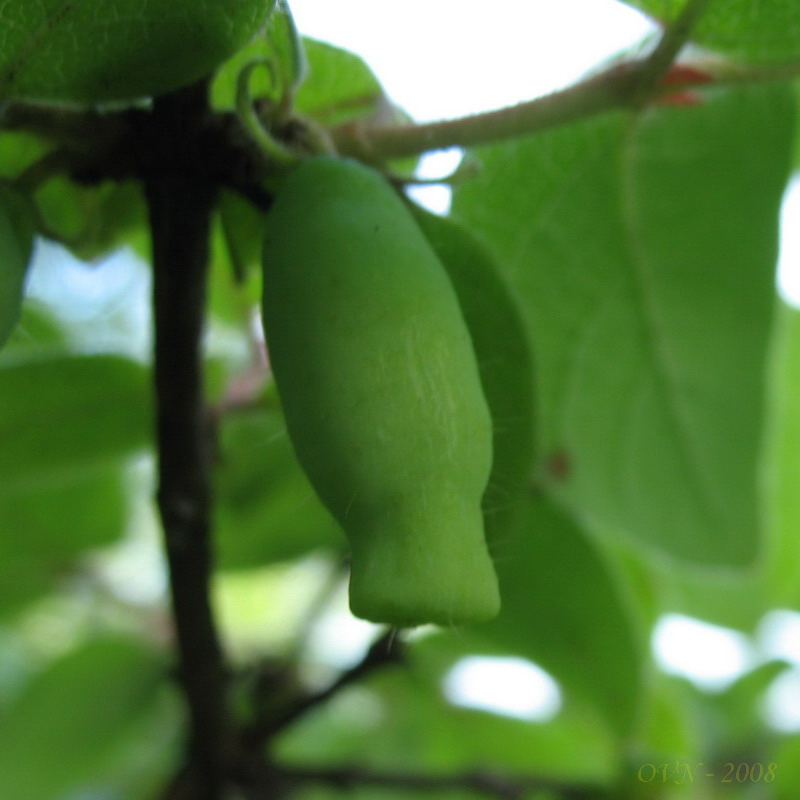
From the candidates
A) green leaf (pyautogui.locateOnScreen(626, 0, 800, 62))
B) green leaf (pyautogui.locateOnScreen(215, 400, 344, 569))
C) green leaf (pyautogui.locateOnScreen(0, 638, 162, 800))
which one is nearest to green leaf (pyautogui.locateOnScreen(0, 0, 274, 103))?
green leaf (pyautogui.locateOnScreen(626, 0, 800, 62))

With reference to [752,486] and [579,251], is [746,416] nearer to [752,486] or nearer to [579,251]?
[752,486]

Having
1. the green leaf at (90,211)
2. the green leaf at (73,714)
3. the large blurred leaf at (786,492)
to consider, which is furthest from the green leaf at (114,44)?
the large blurred leaf at (786,492)

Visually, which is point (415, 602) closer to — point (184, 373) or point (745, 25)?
point (184, 373)

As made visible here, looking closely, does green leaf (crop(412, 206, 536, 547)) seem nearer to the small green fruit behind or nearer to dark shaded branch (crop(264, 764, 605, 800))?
the small green fruit behind

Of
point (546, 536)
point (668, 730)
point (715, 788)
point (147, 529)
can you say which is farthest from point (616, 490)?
point (147, 529)

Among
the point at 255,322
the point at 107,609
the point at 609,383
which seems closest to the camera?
the point at 609,383

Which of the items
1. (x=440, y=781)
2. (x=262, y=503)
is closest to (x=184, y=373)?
(x=262, y=503)
